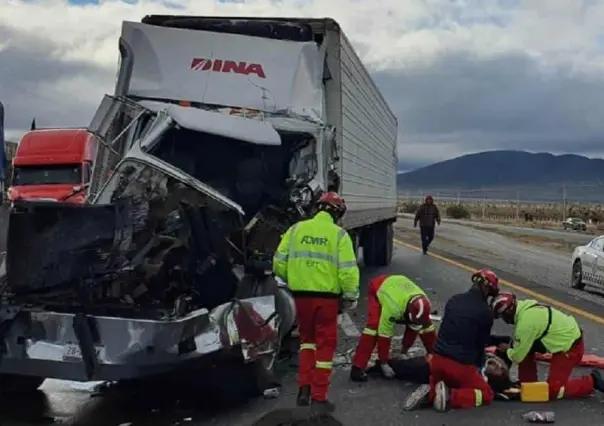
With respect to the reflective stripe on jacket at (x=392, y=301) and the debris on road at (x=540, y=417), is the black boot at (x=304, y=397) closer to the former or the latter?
the reflective stripe on jacket at (x=392, y=301)

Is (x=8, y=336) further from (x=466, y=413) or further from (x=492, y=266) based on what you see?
(x=492, y=266)

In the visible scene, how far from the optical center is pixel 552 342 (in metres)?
7.49

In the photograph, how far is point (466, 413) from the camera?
7.05 m

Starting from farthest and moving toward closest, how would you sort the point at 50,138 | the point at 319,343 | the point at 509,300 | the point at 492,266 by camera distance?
the point at 492,266
the point at 50,138
the point at 509,300
the point at 319,343

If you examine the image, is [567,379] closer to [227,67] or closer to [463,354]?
[463,354]

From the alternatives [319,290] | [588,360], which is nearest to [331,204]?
[319,290]

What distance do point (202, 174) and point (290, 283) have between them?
1995 mm

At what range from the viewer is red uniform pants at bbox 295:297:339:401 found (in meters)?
6.91

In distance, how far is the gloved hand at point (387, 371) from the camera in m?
8.21

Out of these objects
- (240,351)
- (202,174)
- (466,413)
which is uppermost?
(202,174)

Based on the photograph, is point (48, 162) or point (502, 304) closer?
point (502, 304)

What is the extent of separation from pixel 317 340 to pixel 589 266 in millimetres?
10346

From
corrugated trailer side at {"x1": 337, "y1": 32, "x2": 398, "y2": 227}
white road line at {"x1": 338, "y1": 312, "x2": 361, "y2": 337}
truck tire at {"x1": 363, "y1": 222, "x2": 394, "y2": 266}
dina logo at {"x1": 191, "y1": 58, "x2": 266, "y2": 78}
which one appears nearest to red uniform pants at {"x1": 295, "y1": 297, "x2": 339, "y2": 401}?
white road line at {"x1": 338, "y1": 312, "x2": 361, "y2": 337}

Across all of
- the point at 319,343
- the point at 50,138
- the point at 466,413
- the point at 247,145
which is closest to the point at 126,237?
the point at 319,343
